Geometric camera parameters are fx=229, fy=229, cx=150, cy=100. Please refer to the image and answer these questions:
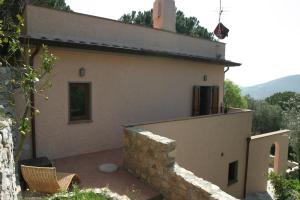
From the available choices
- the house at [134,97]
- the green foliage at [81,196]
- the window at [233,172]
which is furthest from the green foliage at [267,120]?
the green foliage at [81,196]

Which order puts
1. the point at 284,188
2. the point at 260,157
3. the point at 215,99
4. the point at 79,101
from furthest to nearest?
1. the point at 215,99
2. the point at 260,157
3. the point at 284,188
4. the point at 79,101

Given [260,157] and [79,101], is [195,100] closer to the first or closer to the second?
[260,157]

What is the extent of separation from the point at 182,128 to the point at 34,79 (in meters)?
5.46

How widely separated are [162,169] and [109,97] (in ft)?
12.3

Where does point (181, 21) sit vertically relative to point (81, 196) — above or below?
above

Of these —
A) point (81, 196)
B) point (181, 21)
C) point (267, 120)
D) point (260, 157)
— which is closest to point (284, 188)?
point (260, 157)

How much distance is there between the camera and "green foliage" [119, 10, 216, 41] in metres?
27.2

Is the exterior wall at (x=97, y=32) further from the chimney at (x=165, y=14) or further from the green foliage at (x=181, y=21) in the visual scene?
the green foliage at (x=181, y=21)

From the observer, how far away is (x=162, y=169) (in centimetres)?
569

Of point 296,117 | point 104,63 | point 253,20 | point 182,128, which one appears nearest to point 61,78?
point 104,63

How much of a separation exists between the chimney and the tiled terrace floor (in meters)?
7.33

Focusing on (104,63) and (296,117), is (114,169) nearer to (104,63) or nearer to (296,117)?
(104,63)

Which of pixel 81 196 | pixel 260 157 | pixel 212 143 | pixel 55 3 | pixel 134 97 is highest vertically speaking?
pixel 55 3

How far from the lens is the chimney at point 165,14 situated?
1188cm
